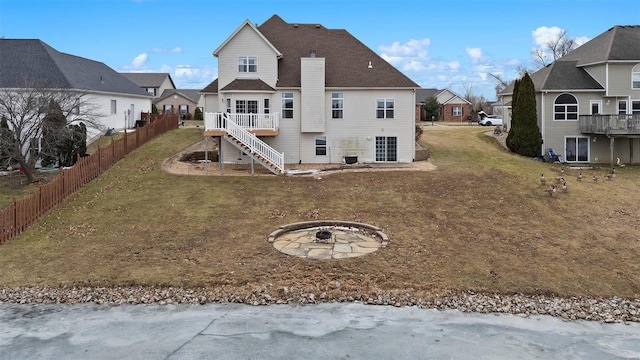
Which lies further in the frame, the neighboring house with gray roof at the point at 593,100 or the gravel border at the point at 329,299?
the neighboring house with gray roof at the point at 593,100

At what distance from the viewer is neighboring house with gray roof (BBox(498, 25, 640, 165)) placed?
3241 cm

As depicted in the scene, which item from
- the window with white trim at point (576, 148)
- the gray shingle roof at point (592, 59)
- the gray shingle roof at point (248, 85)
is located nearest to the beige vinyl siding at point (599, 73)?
the gray shingle roof at point (592, 59)

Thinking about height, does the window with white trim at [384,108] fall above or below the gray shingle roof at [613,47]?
below

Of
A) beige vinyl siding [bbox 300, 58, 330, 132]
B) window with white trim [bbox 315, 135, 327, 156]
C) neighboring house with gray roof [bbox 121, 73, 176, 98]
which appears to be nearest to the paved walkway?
beige vinyl siding [bbox 300, 58, 330, 132]

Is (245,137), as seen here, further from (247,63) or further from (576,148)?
(576,148)

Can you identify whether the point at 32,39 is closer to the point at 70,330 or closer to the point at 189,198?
the point at 189,198

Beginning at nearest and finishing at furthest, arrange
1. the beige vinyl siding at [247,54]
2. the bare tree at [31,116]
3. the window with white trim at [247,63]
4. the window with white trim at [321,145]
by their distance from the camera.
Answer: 1. the bare tree at [31,116]
2. the beige vinyl siding at [247,54]
3. the window with white trim at [247,63]
4. the window with white trim at [321,145]

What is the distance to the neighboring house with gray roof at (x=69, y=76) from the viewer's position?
32.4m

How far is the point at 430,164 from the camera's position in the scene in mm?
28938

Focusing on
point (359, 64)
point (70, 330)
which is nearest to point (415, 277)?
point (70, 330)

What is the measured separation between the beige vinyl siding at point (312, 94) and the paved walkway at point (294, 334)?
17.0 m

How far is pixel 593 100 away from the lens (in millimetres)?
33094

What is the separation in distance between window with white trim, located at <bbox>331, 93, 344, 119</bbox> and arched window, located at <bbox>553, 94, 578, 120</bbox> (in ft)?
50.3

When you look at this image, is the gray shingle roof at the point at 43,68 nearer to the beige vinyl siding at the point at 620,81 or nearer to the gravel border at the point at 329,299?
the gravel border at the point at 329,299
